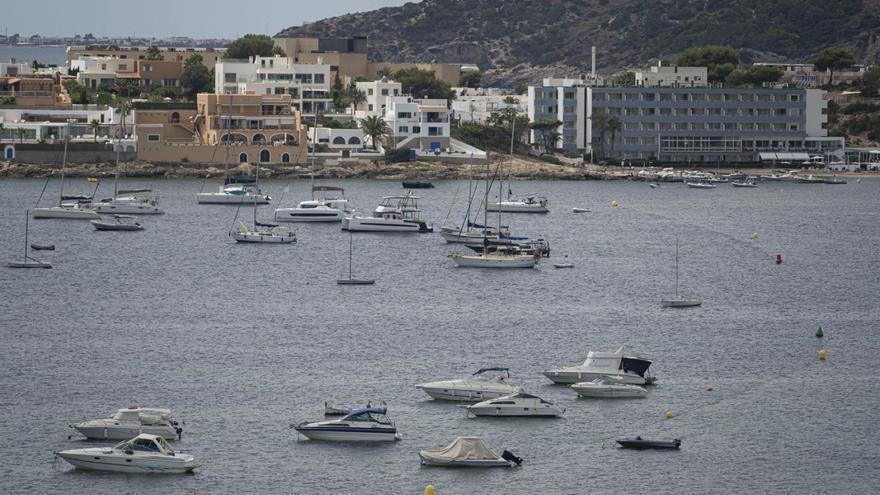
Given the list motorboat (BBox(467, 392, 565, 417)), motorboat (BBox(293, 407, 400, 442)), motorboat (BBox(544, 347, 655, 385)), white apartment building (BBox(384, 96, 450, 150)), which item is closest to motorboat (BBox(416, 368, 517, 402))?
motorboat (BBox(467, 392, 565, 417))

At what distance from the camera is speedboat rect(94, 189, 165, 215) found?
349 feet

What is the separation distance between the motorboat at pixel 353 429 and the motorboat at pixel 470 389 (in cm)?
444

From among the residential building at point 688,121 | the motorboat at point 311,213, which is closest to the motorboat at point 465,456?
the motorboat at point 311,213

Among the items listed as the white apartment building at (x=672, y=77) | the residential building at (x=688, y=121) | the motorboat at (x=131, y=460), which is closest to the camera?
the motorboat at (x=131, y=460)

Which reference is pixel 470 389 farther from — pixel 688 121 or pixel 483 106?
pixel 483 106

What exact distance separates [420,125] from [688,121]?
960 inches

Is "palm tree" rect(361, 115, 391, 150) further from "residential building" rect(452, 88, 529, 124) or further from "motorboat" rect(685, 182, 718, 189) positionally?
"motorboat" rect(685, 182, 718, 189)

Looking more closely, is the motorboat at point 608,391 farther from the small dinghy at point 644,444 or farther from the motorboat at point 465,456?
the motorboat at point 465,456

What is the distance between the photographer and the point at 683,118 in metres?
154

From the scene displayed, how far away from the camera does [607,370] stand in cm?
5572

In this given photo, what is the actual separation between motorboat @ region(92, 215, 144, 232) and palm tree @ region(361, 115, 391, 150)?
146 ft

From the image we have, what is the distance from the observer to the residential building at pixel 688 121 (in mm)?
151750

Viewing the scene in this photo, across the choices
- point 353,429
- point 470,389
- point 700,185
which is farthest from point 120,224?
point 700,185

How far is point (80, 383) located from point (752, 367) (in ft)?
74.0
